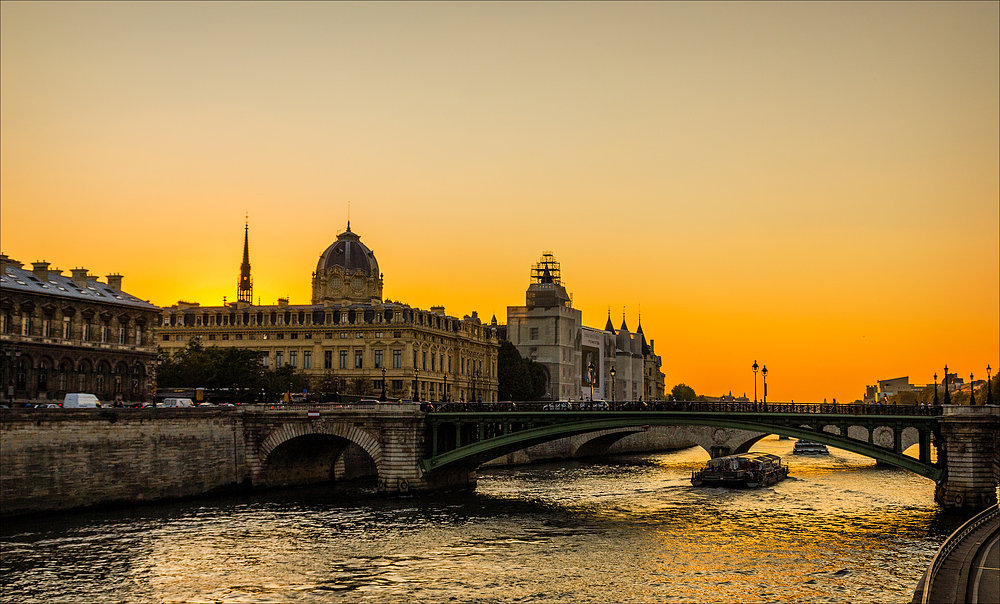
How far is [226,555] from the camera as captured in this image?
49.5m

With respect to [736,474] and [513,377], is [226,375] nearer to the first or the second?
[736,474]

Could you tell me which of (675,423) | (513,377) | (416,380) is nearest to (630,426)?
(675,423)

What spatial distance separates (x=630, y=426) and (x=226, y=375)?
4467 cm

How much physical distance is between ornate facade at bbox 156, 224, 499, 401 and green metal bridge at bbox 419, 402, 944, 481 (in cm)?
4459

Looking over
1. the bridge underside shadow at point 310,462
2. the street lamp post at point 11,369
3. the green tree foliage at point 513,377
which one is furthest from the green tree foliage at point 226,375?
the green tree foliage at point 513,377

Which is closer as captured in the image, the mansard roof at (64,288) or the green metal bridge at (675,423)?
the green metal bridge at (675,423)

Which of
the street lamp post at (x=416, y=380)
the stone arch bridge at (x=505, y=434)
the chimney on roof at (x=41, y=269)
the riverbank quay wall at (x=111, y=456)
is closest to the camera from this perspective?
the riverbank quay wall at (x=111, y=456)

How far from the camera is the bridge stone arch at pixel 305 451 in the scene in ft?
244

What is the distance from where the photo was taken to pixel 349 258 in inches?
6038

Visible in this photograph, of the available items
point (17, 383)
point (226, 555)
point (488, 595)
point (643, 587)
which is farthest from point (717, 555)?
point (17, 383)

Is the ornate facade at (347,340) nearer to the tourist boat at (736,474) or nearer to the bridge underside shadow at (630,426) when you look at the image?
the tourist boat at (736,474)

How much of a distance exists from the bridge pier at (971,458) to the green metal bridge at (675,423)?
1.10 m

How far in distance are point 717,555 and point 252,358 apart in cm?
7261

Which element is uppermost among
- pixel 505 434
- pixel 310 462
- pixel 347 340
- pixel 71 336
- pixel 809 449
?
pixel 347 340
